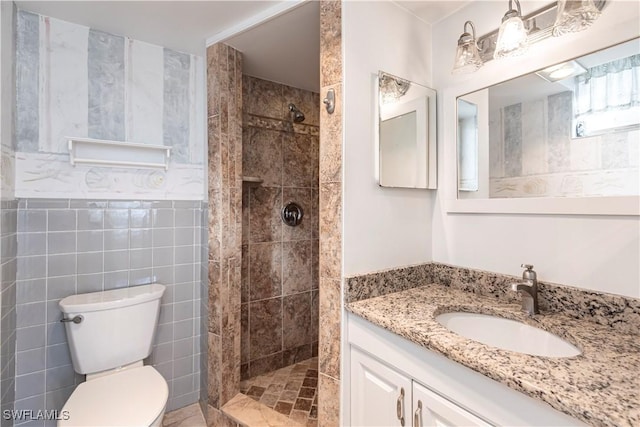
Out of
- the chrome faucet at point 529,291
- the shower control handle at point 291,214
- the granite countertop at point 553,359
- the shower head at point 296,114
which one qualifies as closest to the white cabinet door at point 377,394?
the granite countertop at point 553,359

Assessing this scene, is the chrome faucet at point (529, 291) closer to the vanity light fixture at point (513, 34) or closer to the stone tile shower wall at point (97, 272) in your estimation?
the vanity light fixture at point (513, 34)

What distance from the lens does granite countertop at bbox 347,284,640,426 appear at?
2.07ft

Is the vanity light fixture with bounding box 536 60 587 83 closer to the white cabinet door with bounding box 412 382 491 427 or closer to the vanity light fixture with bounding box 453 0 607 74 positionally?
the vanity light fixture with bounding box 453 0 607 74

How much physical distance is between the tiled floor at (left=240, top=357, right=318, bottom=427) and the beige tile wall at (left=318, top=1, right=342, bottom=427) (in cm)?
54

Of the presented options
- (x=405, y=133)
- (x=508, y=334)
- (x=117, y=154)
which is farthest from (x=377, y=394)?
(x=117, y=154)

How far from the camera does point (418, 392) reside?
1.00 meters

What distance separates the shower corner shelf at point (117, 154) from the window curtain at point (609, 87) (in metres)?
1.97

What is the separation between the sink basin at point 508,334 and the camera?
1.02 metres

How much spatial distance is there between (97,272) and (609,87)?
7.86 feet

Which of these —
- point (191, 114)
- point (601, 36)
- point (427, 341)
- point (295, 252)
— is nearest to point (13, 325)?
point (191, 114)

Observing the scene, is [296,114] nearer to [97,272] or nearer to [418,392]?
[97,272]

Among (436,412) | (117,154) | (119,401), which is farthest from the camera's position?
(117,154)

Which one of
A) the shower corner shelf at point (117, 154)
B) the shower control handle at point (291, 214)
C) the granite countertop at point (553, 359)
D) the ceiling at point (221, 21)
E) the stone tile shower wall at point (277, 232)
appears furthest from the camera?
the shower control handle at point (291, 214)

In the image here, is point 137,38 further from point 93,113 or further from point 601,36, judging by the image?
point 601,36
